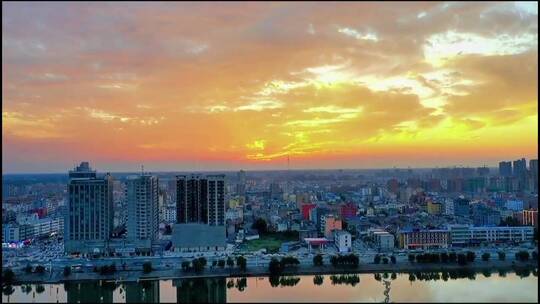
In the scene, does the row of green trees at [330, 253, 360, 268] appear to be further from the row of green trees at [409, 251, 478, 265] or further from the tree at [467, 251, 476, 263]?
the tree at [467, 251, 476, 263]

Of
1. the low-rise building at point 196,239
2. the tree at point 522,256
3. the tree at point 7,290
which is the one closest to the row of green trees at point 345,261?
the low-rise building at point 196,239

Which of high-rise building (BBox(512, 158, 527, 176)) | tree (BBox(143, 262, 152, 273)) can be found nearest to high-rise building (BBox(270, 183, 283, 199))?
high-rise building (BBox(512, 158, 527, 176))

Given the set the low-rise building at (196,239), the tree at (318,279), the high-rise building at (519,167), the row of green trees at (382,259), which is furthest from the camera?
the high-rise building at (519,167)

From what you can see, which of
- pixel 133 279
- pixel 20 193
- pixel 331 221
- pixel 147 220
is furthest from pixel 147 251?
pixel 20 193

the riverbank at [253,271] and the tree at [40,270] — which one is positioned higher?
the tree at [40,270]

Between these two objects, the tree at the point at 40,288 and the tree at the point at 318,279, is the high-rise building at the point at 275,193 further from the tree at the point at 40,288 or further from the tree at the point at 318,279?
the tree at the point at 40,288
